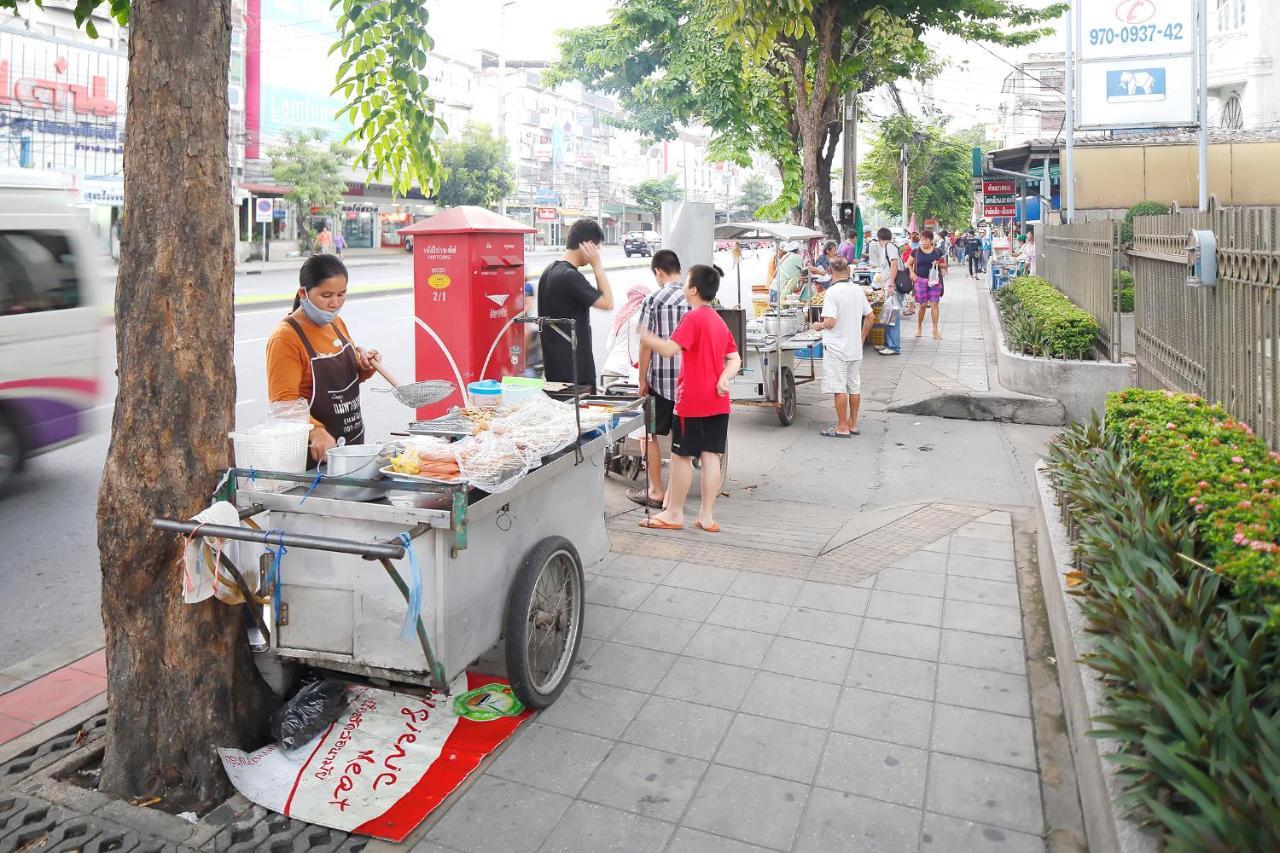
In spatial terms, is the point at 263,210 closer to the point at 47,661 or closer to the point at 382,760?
the point at 47,661

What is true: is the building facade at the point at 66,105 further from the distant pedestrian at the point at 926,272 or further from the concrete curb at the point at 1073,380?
the concrete curb at the point at 1073,380

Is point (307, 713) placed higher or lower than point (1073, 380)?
lower

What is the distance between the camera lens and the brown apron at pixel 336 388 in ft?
15.3

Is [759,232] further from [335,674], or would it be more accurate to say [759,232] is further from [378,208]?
[378,208]

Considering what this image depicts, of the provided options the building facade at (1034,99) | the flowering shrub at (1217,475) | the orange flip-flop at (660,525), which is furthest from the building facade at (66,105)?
the building facade at (1034,99)

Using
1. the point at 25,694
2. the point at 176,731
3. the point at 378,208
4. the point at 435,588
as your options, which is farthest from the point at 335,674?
the point at 378,208

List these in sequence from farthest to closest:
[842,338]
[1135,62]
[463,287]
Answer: [1135,62], [842,338], [463,287]

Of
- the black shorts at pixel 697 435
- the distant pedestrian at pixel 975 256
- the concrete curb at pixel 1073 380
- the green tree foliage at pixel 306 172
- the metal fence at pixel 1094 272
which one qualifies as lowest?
the black shorts at pixel 697 435

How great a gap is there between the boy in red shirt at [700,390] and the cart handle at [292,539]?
3342 millimetres

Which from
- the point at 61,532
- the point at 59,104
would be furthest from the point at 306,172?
the point at 61,532

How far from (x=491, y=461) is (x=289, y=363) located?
1.41 meters

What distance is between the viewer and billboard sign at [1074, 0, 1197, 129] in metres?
13.8

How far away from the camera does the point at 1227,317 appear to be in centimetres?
555

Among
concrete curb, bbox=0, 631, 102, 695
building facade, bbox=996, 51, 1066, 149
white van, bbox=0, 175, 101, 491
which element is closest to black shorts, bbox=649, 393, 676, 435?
concrete curb, bbox=0, 631, 102, 695
